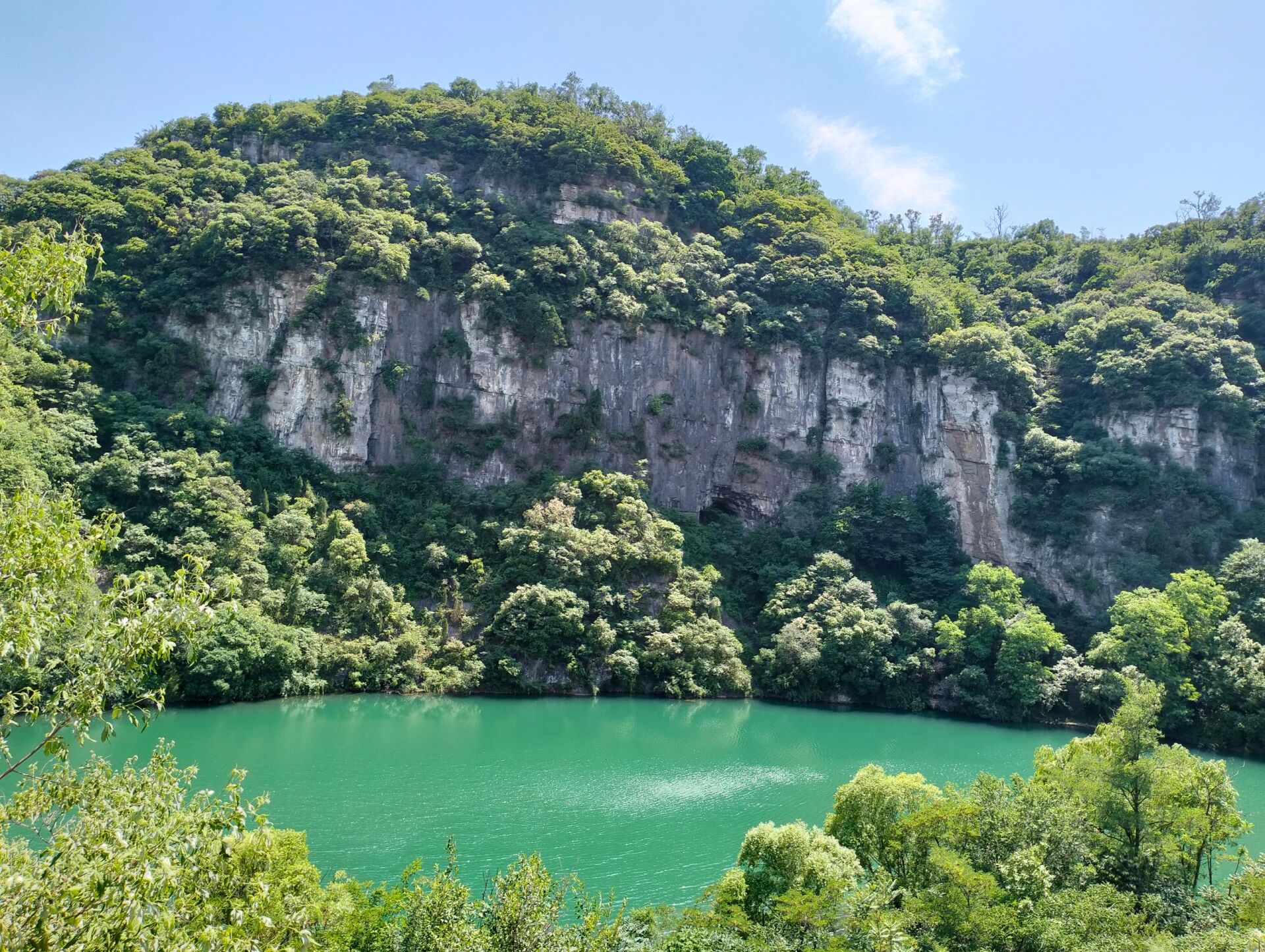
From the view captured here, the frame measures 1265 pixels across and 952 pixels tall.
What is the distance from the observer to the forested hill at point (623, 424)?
1313 inches

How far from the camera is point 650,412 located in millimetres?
47188

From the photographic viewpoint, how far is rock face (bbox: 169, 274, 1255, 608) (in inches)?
1610

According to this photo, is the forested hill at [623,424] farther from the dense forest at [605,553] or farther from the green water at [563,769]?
the green water at [563,769]

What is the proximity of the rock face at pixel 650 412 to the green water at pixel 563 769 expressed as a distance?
1486 cm

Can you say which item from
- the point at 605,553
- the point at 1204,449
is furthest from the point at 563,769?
the point at 1204,449

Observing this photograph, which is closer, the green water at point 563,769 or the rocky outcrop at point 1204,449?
the green water at point 563,769

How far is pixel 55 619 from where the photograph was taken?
4.14 m

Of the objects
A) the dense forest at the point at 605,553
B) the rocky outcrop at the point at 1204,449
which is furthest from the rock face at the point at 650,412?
the dense forest at the point at 605,553

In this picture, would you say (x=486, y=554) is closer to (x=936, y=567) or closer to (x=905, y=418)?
(x=936, y=567)

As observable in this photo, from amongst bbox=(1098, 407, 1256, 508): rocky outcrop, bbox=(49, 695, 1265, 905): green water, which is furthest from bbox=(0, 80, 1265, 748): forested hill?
bbox=(49, 695, 1265, 905): green water

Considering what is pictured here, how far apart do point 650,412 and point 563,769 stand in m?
27.3

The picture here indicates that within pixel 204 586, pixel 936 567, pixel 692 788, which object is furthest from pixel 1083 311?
pixel 204 586

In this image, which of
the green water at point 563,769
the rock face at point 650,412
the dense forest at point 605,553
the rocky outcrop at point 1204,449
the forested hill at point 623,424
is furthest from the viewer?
the rocky outcrop at point 1204,449

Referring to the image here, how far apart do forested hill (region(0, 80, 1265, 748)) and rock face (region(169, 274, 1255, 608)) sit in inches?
6.9
